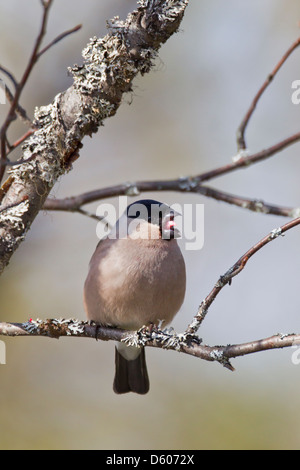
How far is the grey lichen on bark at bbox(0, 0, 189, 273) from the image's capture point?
2627 mm

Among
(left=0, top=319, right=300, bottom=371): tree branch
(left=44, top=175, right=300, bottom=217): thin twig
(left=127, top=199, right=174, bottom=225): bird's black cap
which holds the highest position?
(left=127, top=199, right=174, bottom=225): bird's black cap

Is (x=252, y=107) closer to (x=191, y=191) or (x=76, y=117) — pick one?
(x=191, y=191)

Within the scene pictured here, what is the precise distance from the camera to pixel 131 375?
4.34 metres

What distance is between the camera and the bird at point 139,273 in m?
3.45

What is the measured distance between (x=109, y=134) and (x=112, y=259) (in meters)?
4.32

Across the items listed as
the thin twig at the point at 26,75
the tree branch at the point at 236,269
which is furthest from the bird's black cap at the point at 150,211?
the thin twig at the point at 26,75

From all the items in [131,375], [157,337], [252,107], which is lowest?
[157,337]

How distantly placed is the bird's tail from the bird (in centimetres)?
78

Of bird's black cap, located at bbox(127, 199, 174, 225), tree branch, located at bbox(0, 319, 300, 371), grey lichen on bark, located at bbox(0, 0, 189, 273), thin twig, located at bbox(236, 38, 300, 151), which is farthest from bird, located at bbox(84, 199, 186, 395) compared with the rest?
thin twig, located at bbox(236, 38, 300, 151)

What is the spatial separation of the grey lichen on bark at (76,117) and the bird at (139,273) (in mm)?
904

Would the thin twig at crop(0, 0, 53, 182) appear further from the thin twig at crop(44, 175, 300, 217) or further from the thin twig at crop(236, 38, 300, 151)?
the thin twig at crop(236, 38, 300, 151)

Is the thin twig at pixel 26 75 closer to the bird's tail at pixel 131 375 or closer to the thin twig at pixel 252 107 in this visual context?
the thin twig at pixel 252 107

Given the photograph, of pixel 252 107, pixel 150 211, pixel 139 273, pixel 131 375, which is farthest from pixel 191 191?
pixel 131 375

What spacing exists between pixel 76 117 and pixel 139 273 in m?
1.12
